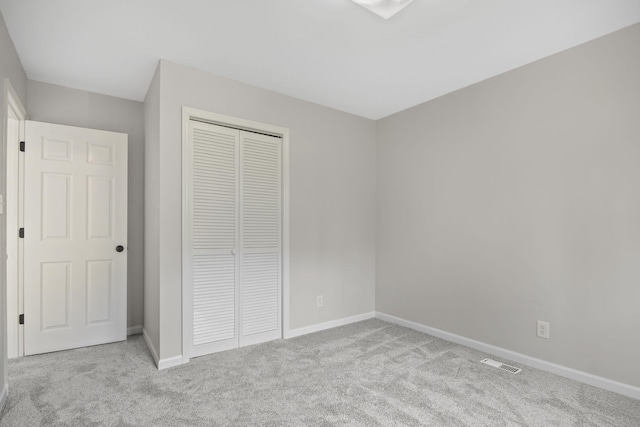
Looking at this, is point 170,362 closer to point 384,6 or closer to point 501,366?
point 501,366

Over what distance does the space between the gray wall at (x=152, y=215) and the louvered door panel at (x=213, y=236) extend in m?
0.26

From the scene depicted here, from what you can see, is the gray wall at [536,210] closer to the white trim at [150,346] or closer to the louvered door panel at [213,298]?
the louvered door panel at [213,298]

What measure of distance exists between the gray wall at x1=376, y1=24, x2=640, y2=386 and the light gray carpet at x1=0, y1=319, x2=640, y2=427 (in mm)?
397

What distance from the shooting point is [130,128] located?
346 centimetres

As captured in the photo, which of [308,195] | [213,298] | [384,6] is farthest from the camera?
[308,195]

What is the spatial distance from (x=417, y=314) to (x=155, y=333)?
2498mm

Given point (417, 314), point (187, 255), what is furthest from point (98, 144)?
point (417, 314)

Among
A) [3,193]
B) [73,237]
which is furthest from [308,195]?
[3,193]

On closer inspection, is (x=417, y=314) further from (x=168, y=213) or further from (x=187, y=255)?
(x=168, y=213)

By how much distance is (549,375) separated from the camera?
247 cm

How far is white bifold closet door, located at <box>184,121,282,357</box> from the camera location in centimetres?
282

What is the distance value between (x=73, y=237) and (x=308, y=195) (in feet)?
7.21

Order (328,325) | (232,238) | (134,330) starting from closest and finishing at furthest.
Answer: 1. (232,238)
2. (134,330)
3. (328,325)

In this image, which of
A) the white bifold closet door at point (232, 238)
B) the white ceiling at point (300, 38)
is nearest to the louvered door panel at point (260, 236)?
the white bifold closet door at point (232, 238)
